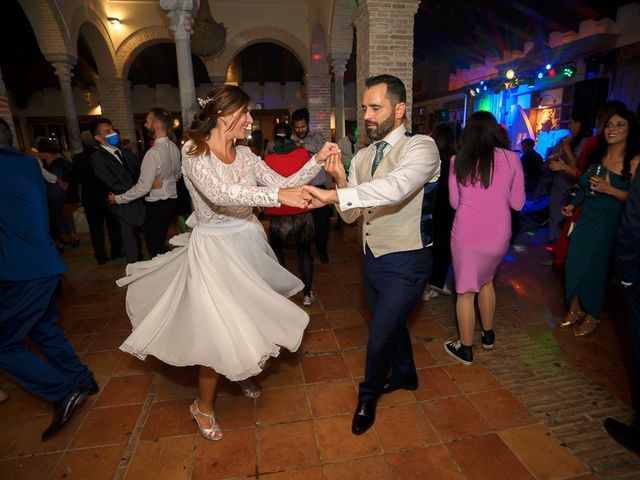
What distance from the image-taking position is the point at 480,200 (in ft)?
8.90

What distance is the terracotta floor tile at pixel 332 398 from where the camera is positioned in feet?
8.24

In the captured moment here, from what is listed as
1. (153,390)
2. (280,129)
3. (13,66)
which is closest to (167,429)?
(153,390)

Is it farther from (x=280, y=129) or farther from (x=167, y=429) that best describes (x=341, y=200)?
(x=280, y=129)

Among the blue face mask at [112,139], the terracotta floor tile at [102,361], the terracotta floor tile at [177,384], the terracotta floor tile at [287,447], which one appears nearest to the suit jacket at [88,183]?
the blue face mask at [112,139]

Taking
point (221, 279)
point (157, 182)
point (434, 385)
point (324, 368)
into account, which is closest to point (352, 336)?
point (324, 368)

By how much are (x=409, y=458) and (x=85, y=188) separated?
5346 mm

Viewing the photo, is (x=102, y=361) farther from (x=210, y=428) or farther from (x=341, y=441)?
(x=341, y=441)

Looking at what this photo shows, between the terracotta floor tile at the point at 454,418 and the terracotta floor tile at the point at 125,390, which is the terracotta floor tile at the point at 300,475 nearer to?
the terracotta floor tile at the point at 454,418

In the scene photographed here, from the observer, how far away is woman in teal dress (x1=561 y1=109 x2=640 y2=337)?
2977 mm

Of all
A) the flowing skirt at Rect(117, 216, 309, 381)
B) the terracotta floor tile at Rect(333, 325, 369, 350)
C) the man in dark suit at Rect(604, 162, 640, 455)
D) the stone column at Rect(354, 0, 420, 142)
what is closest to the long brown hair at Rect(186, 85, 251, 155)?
the flowing skirt at Rect(117, 216, 309, 381)

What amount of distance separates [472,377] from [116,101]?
1143cm

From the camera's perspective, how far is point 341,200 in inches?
73.9

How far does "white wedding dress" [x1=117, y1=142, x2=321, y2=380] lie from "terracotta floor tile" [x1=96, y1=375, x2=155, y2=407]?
630 mm

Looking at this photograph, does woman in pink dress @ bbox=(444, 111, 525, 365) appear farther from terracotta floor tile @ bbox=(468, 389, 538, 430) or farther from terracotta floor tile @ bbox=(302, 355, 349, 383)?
terracotta floor tile @ bbox=(302, 355, 349, 383)
